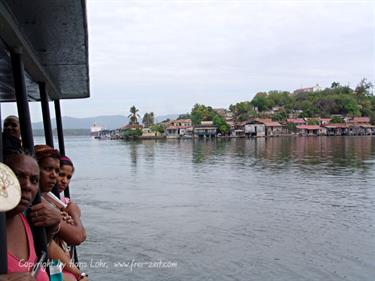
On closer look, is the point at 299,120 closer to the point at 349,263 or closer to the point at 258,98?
the point at 258,98

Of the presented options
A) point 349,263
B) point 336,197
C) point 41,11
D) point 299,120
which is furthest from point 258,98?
point 41,11

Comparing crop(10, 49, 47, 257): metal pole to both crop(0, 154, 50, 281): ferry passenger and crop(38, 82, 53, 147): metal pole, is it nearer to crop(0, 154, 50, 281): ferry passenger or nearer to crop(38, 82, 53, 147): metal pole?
crop(0, 154, 50, 281): ferry passenger

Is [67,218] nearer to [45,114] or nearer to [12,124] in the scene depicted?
[12,124]

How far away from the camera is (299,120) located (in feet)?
329

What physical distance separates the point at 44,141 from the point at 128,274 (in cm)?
429

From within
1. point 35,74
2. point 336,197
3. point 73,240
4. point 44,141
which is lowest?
point 336,197

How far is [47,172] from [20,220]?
0.68 metres

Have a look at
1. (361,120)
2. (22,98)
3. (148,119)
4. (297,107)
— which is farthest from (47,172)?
(148,119)

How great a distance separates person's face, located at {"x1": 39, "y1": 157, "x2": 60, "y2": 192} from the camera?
7.95 ft

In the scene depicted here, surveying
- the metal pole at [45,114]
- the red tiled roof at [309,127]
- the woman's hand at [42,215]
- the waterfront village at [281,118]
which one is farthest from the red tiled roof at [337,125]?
the woman's hand at [42,215]

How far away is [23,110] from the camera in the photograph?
2.28 metres

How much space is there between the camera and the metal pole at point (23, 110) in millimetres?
2037

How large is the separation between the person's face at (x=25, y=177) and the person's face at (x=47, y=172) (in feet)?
2.44

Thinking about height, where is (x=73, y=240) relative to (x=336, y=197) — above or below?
above
